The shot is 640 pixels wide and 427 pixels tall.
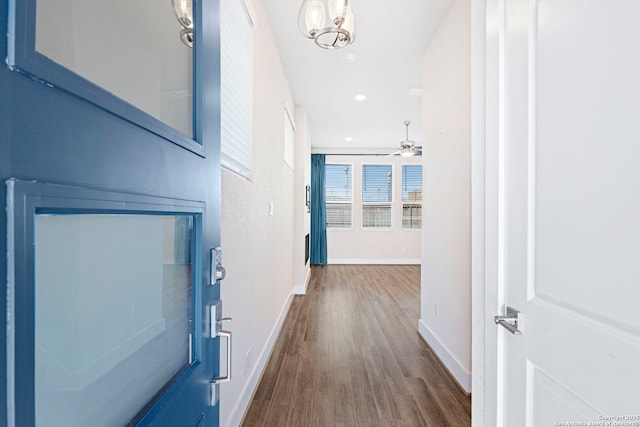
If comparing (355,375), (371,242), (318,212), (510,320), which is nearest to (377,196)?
(371,242)

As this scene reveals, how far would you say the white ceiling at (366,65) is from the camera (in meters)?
2.43

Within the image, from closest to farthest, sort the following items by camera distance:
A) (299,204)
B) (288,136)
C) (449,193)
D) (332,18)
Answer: (332,18) < (449,193) < (288,136) < (299,204)

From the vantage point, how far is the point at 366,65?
3293 millimetres

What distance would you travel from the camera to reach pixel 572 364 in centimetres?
75

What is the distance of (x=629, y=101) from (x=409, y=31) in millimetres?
2421

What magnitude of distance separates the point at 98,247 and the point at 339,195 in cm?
727

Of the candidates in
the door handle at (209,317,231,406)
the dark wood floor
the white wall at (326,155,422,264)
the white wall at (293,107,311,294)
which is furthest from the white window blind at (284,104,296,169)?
the white wall at (326,155,422,264)

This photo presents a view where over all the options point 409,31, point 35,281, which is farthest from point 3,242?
point 409,31

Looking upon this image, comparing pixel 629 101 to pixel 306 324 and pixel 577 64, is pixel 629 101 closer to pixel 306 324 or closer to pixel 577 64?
pixel 577 64

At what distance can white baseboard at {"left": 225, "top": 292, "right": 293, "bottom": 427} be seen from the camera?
1692 millimetres

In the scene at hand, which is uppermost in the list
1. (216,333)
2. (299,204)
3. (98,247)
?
(299,204)

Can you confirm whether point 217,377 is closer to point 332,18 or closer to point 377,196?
point 332,18

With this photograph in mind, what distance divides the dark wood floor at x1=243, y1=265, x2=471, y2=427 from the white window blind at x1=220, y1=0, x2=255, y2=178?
1.47 meters

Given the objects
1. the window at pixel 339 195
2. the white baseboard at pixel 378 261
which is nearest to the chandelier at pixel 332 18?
the window at pixel 339 195
